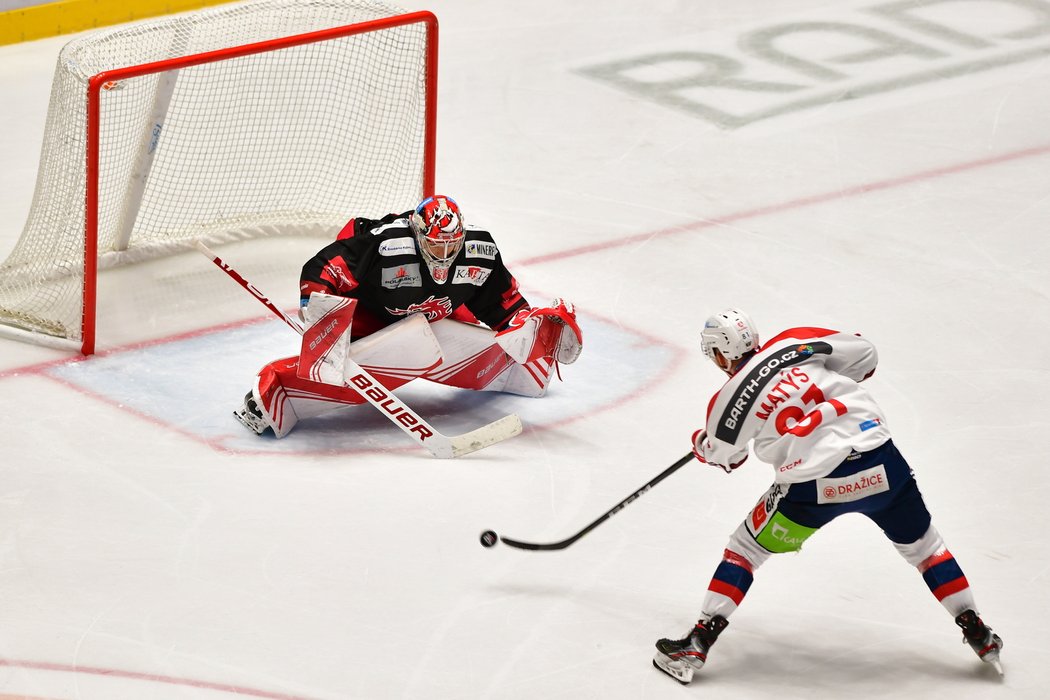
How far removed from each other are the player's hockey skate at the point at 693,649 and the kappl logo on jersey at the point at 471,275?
5.23 ft

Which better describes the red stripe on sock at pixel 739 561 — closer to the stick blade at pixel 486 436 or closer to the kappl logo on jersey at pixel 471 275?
the stick blade at pixel 486 436

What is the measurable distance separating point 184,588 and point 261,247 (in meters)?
2.42

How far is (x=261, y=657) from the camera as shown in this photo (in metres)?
4.02

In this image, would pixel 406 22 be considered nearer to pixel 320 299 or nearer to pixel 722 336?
pixel 320 299

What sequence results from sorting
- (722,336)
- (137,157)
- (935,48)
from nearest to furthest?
(722,336) → (137,157) → (935,48)

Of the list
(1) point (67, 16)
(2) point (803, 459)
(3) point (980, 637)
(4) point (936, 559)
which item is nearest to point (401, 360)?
(2) point (803, 459)

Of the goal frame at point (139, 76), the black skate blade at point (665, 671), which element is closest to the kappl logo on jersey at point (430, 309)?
the goal frame at point (139, 76)

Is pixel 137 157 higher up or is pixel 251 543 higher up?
pixel 137 157

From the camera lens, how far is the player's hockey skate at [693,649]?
3947 mm

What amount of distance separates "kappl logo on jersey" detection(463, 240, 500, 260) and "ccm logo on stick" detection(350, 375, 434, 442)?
51cm

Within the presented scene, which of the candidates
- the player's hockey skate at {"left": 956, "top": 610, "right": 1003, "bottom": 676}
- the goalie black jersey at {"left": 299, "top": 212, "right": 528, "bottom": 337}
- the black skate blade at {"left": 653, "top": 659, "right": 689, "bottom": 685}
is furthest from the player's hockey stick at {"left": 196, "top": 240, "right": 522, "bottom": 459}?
the player's hockey skate at {"left": 956, "top": 610, "right": 1003, "bottom": 676}

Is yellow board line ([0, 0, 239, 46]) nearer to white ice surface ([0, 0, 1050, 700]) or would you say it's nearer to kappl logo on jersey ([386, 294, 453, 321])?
white ice surface ([0, 0, 1050, 700])

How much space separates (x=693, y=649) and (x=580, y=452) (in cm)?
122

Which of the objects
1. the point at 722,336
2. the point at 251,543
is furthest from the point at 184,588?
the point at 722,336
